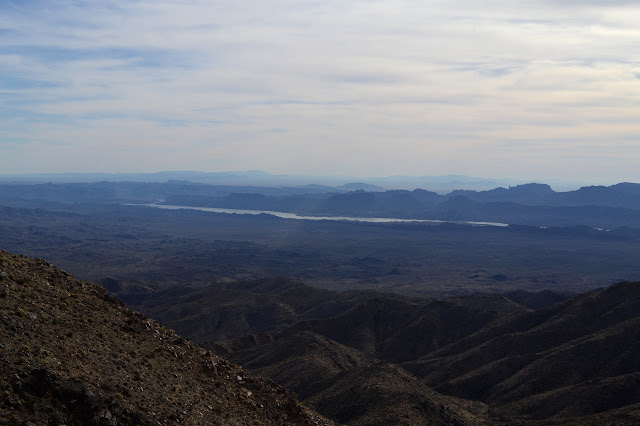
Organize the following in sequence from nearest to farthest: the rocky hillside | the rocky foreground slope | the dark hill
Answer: the rocky foreground slope
the rocky hillside
the dark hill

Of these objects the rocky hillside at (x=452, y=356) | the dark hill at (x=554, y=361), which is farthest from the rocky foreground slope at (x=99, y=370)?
the dark hill at (x=554, y=361)

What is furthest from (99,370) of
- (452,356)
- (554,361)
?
(452,356)

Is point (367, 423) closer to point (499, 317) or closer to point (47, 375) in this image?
point (47, 375)

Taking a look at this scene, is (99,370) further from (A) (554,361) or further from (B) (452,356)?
(B) (452,356)

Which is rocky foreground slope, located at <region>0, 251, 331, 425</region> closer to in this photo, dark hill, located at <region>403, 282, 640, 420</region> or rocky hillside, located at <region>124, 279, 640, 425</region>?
rocky hillside, located at <region>124, 279, 640, 425</region>

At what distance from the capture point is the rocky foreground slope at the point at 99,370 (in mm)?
14156

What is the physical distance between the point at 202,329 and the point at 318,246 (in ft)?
366

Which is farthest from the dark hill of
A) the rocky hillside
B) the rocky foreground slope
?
the rocky foreground slope

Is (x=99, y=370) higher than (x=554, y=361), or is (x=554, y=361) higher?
(x=99, y=370)

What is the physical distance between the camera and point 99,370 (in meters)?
16.1

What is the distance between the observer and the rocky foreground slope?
1416 cm

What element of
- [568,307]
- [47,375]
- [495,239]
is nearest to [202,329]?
[568,307]

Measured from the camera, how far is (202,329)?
240 ft

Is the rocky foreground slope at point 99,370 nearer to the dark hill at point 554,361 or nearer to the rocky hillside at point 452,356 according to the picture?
the rocky hillside at point 452,356
